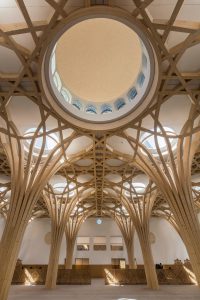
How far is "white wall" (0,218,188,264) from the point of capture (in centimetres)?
4503

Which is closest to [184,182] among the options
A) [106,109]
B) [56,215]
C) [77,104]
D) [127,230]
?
[106,109]

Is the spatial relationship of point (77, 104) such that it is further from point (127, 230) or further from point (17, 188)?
point (127, 230)

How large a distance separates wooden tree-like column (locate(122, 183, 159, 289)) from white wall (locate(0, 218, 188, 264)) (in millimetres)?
18251

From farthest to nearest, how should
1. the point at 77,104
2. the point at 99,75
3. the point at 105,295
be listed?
the point at 99,75 < the point at 105,295 < the point at 77,104

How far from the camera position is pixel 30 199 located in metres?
18.0

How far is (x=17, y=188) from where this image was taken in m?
17.8

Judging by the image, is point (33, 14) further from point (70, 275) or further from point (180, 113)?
point (70, 275)

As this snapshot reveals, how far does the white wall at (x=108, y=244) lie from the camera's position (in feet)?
148

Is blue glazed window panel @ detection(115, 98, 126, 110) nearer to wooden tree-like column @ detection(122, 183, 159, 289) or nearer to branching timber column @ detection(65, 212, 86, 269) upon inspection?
wooden tree-like column @ detection(122, 183, 159, 289)

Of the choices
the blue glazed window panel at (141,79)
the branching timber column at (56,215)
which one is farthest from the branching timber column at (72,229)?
the blue glazed window panel at (141,79)

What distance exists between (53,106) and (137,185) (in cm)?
2051

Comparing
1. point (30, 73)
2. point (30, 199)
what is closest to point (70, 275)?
point (30, 199)

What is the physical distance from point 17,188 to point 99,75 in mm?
11773

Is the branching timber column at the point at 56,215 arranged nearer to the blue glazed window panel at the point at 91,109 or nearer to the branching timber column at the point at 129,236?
the blue glazed window panel at the point at 91,109
